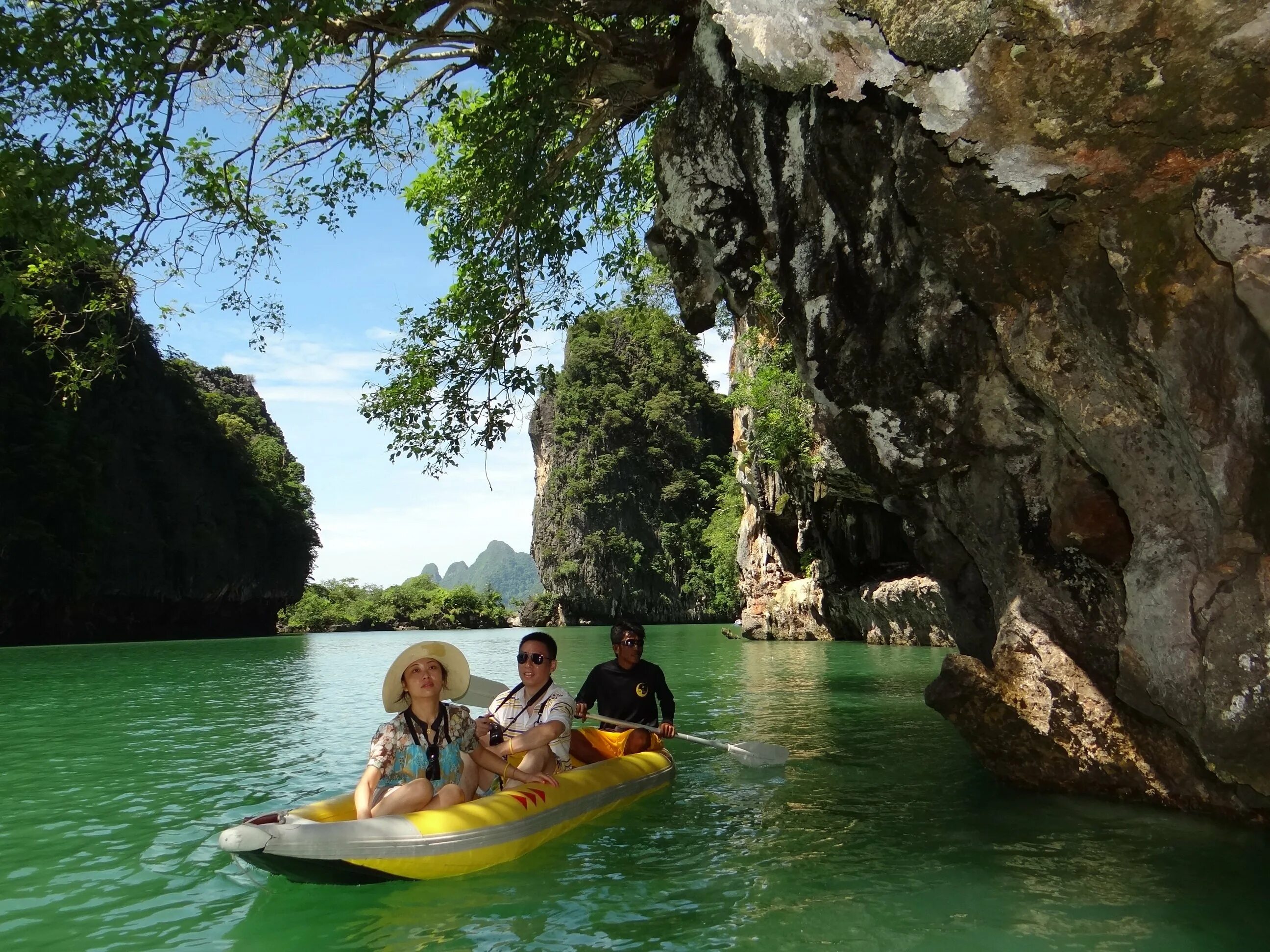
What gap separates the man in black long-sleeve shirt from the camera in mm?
6863

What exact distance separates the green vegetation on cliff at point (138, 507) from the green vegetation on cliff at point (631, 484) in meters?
17.2

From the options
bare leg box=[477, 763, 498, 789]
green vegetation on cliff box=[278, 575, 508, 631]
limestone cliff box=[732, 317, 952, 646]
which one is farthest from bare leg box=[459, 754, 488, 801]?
green vegetation on cliff box=[278, 575, 508, 631]

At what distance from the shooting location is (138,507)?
4059cm

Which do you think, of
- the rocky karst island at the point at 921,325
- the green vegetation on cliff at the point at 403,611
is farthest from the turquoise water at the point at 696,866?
the green vegetation on cliff at the point at 403,611

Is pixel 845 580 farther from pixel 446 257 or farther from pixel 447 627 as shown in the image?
pixel 447 627

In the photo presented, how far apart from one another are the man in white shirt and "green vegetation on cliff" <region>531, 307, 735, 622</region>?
53.5 meters

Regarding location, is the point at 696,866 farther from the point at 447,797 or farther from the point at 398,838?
the point at 398,838

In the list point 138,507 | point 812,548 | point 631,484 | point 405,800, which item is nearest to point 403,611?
point 631,484

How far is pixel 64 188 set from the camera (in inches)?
243

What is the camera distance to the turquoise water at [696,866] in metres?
3.74

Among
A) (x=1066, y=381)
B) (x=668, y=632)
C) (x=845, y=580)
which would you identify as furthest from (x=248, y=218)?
(x=668, y=632)

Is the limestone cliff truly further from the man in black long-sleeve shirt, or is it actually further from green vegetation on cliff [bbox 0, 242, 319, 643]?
green vegetation on cliff [bbox 0, 242, 319, 643]

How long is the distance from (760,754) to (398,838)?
3682 millimetres

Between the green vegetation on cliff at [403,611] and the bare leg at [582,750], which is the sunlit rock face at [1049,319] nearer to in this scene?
the bare leg at [582,750]
